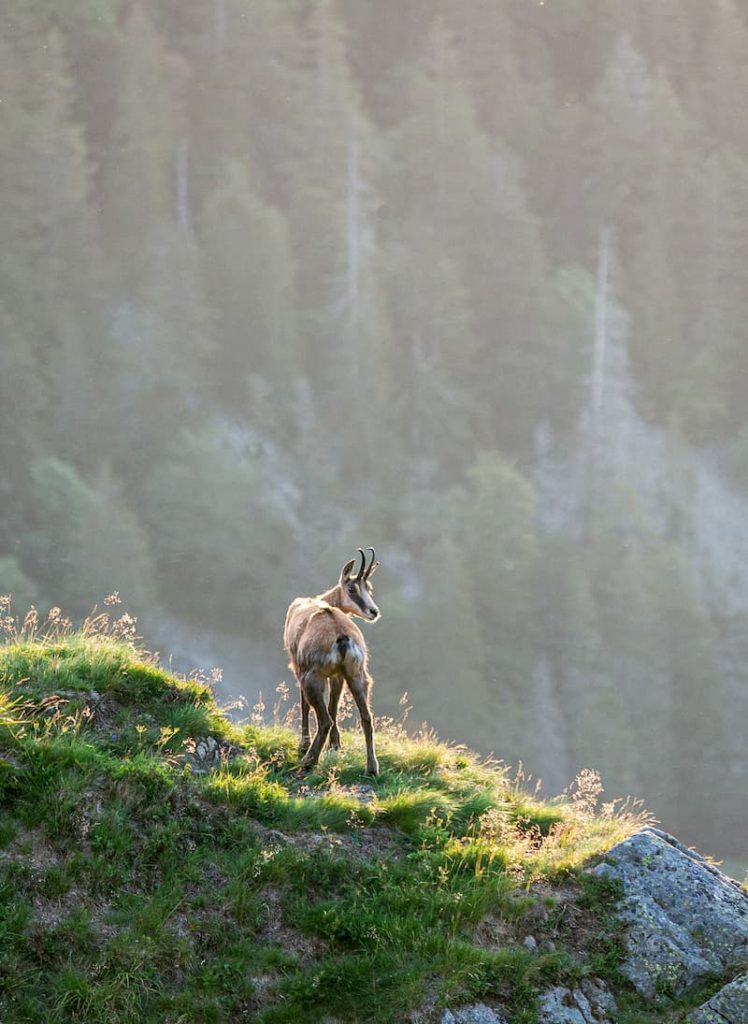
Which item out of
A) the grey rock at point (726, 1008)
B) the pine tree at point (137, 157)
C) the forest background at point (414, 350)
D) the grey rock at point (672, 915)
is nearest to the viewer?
the grey rock at point (726, 1008)

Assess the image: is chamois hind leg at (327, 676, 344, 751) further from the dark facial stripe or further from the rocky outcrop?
the rocky outcrop

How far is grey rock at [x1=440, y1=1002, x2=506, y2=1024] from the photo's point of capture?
684cm

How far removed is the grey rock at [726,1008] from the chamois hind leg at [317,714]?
3.83m

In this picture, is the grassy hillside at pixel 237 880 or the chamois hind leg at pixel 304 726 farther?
the chamois hind leg at pixel 304 726

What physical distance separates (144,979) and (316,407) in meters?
66.5

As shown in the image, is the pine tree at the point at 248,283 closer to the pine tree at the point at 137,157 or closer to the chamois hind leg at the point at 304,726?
the pine tree at the point at 137,157

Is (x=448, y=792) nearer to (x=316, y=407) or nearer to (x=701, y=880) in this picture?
(x=701, y=880)

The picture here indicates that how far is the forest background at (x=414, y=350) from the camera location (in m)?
63.9

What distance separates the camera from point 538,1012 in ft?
23.2

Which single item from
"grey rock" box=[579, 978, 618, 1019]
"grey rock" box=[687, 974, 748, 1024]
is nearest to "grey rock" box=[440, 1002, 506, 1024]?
"grey rock" box=[579, 978, 618, 1019]

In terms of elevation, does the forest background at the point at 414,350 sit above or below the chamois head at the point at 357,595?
above

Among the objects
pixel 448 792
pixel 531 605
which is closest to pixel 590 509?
pixel 531 605

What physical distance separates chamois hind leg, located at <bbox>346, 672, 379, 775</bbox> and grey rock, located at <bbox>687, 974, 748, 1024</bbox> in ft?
12.1

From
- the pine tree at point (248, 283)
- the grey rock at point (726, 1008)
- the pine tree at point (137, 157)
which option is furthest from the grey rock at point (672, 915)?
the pine tree at point (137, 157)
